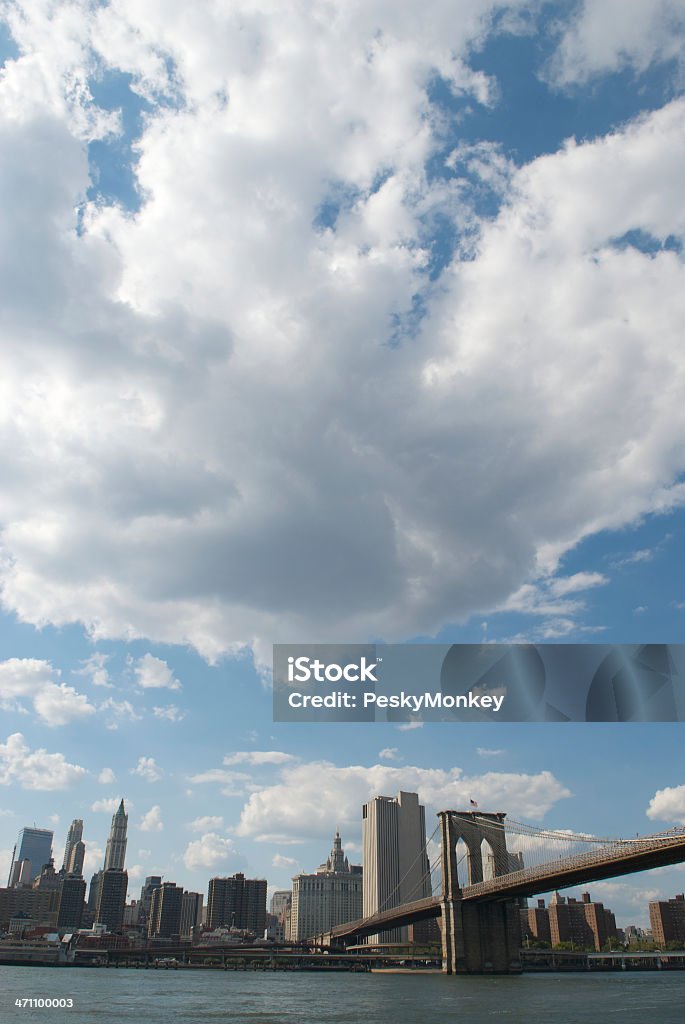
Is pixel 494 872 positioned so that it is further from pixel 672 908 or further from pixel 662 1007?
pixel 672 908

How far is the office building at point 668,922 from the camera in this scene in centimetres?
18662

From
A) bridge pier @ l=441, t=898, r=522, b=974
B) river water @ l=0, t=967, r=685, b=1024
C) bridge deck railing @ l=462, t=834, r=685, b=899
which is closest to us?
river water @ l=0, t=967, r=685, b=1024

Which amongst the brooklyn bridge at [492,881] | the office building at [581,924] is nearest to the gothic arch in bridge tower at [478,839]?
the brooklyn bridge at [492,881]

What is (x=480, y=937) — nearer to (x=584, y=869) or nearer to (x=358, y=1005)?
(x=584, y=869)

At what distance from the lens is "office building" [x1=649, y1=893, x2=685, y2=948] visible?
18662 centimetres

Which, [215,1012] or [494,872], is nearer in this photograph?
[215,1012]

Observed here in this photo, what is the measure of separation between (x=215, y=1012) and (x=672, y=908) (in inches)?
7342

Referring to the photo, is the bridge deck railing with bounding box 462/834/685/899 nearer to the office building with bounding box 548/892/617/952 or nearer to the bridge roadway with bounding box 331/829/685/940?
the bridge roadway with bounding box 331/829/685/940

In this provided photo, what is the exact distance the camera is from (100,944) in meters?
148

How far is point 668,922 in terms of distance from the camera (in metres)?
190

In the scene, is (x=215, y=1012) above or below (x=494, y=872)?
below

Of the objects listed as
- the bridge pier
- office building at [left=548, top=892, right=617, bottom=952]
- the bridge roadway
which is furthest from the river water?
office building at [left=548, top=892, right=617, bottom=952]

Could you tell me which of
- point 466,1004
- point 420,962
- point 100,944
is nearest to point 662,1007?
point 466,1004

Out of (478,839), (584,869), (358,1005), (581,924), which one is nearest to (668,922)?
(581,924)
